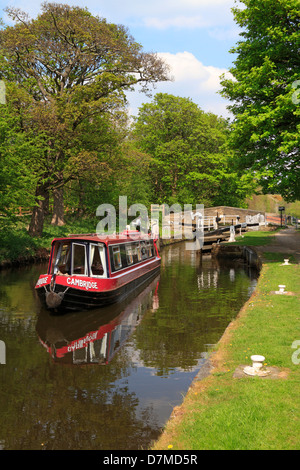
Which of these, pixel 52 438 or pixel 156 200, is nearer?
pixel 52 438

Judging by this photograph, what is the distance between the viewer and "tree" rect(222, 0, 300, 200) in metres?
17.2

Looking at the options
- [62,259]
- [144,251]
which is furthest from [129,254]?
[62,259]

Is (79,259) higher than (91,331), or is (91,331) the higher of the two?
(79,259)

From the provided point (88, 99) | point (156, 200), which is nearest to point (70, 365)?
point (88, 99)

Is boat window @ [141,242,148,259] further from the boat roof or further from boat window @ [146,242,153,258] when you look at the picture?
the boat roof

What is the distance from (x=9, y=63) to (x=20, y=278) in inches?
694

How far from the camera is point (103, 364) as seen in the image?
389 inches

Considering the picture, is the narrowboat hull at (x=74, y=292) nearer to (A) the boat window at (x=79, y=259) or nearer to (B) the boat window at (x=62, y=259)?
(B) the boat window at (x=62, y=259)

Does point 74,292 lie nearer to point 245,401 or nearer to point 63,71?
point 245,401

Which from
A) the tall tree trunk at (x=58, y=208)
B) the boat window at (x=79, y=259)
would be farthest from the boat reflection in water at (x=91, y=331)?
the tall tree trunk at (x=58, y=208)

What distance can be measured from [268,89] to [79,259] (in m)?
11.5

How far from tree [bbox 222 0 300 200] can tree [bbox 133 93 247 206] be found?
3527 cm
